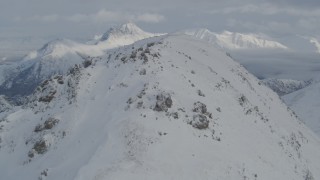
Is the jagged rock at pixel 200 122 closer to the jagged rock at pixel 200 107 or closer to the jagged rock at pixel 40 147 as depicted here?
the jagged rock at pixel 200 107

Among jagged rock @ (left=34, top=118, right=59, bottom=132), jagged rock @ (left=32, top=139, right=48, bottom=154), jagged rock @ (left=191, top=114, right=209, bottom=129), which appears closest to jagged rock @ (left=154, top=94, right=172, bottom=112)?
jagged rock @ (left=191, top=114, right=209, bottom=129)

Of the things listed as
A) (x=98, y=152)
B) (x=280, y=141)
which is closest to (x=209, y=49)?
(x=280, y=141)

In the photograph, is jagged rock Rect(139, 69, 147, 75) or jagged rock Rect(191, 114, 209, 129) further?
jagged rock Rect(139, 69, 147, 75)

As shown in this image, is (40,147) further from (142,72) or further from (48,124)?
(142,72)

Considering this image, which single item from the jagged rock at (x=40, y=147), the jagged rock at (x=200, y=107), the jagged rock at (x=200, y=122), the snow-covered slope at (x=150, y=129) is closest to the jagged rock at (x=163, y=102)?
the snow-covered slope at (x=150, y=129)

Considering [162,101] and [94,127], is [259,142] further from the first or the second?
[94,127]

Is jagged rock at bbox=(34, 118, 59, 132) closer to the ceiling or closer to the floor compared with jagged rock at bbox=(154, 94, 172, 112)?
closer to the floor

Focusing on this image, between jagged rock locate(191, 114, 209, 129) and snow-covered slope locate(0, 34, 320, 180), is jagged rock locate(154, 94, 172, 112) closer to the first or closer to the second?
snow-covered slope locate(0, 34, 320, 180)

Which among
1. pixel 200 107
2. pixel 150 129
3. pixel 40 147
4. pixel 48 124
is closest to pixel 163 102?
pixel 200 107
